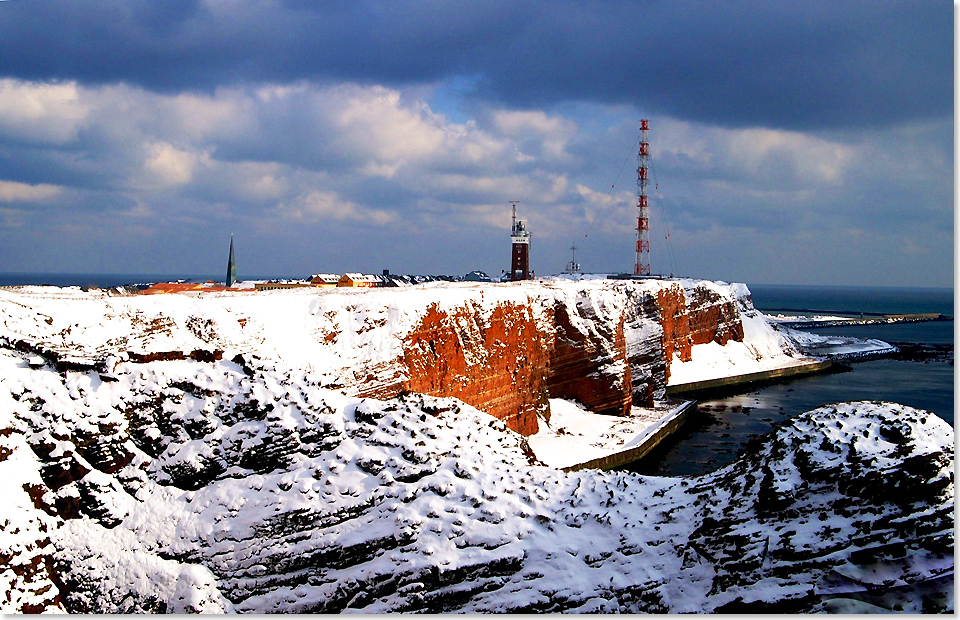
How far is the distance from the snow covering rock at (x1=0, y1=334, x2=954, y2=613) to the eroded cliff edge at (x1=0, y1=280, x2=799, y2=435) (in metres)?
1.72

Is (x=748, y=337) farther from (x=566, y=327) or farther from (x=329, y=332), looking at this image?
(x=329, y=332)

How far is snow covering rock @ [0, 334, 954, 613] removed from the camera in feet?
36.3

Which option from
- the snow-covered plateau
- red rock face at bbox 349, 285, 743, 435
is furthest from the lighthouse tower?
the snow-covered plateau

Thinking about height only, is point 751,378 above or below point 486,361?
below

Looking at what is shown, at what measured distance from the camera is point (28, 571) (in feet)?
40.2

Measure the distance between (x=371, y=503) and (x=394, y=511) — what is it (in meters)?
0.55

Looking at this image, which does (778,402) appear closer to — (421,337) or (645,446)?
(645,446)

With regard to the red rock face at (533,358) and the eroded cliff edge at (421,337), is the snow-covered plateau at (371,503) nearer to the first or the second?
the eroded cliff edge at (421,337)

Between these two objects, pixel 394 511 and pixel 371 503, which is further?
pixel 371 503

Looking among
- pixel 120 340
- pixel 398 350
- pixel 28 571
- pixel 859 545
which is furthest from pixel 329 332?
pixel 859 545

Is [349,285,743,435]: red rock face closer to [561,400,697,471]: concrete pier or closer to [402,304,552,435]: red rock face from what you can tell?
[402,304,552,435]: red rock face

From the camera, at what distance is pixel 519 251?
60375mm

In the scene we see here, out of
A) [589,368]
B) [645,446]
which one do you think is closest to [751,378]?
[589,368]

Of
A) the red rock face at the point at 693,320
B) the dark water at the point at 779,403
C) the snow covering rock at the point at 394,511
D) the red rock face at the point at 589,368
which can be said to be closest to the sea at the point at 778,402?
the dark water at the point at 779,403
